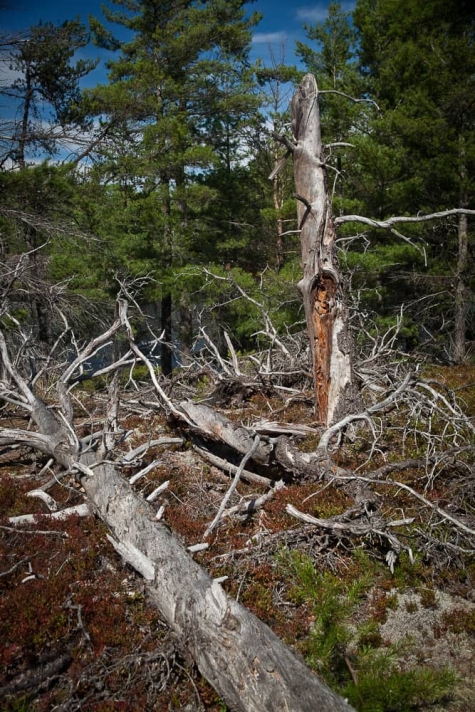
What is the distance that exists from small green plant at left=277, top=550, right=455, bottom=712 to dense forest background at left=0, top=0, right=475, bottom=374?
19.7 feet

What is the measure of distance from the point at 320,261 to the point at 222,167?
1276 cm

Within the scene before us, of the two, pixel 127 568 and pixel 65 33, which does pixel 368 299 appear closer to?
pixel 65 33

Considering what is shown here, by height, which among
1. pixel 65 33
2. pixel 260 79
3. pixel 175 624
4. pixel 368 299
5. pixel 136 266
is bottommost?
pixel 175 624

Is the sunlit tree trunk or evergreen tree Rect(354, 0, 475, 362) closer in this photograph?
evergreen tree Rect(354, 0, 475, 362)

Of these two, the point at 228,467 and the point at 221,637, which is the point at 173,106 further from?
the point at 221,637

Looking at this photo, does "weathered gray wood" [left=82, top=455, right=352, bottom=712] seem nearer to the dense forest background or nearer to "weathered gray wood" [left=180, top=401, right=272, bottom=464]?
"weathered gray wood" [left=180, top=401, right=272, bottom=464]

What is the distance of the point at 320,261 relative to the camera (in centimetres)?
575

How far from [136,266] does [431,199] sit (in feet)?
28.4

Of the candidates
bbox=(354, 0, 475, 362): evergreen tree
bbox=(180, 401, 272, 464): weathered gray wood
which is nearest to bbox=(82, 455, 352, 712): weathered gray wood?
bbox=(180, 401, 272, 464): weathered gray wood

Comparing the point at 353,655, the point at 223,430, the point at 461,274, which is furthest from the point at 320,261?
the point at 461,274

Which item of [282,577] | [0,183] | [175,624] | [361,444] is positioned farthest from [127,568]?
[0,183]

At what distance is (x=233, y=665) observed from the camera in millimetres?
2746

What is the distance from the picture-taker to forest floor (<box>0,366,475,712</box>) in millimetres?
→ 2930

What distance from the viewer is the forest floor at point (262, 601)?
9.61ft
